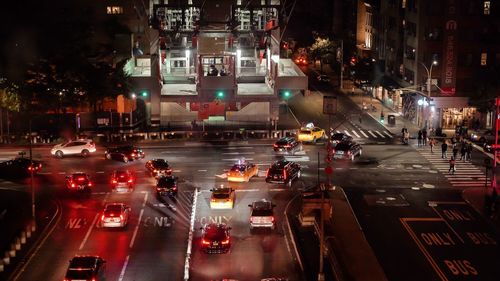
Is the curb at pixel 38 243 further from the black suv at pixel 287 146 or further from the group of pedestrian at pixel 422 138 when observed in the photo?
the group of pedestrian at pixel 422 138

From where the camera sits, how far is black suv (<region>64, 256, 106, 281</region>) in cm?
4319

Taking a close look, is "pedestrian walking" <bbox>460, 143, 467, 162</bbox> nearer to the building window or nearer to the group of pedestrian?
the group of pedestrian

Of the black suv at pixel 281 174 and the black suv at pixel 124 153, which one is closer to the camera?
the black suv at pixel 281 174

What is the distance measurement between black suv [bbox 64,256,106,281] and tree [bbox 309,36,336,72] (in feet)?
356

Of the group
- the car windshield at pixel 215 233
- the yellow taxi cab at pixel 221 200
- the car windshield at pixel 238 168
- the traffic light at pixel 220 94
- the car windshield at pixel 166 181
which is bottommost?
the car windshield at pixel 215 233

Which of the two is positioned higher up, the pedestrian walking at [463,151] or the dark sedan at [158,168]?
the pedestrian walking at [463,151]

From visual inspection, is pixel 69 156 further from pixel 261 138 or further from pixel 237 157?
pixel 261 138

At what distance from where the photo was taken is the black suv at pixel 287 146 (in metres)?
80.6

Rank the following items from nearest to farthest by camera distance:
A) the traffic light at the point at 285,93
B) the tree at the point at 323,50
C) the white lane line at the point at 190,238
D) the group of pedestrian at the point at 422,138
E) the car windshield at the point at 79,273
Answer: the car windshield at the point at 79,273 → the white lane line at the point at 190,238 → the group of pedestrian at the point at 422,138 → the traffic light at the point at 285,93 → the tree at the point at 323,50

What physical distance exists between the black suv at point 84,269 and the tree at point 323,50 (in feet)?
356

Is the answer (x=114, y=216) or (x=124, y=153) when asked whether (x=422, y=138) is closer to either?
(x=124, y=153)

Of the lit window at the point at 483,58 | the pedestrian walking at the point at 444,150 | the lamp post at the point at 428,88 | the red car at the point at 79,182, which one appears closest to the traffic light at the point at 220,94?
the lamp post at the point at 428,88

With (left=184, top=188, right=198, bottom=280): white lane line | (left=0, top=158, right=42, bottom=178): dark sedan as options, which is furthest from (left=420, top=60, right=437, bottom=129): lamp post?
(left=0, top=158, right=42, bottom=178): dark sedan

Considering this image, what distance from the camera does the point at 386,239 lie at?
5334 cm
